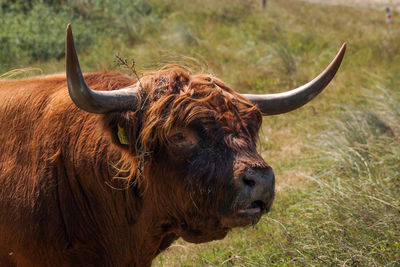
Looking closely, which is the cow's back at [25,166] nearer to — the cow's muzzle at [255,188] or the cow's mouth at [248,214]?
the cow's mouth at [248,214]

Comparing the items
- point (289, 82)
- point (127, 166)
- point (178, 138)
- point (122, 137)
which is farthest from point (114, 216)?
point (289, 82)

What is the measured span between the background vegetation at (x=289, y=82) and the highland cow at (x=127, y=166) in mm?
809

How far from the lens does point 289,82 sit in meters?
11.8

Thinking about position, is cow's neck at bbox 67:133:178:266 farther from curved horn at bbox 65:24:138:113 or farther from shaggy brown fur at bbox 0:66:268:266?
curved horn at bbox 65:24:138:113

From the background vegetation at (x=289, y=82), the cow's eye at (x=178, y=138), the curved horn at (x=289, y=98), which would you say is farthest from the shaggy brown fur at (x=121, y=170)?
the background vegetation at (x=289, y=82)

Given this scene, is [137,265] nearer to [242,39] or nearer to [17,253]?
[17,253]

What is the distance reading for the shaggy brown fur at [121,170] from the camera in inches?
140

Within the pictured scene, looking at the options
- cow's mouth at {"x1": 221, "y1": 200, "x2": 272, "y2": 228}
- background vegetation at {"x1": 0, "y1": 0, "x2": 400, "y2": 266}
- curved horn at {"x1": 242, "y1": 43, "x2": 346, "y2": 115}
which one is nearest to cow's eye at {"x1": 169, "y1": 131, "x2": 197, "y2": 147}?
cow's mouth at {"x1": 221, "y1": 200, "x2": 272, "y2": 228}

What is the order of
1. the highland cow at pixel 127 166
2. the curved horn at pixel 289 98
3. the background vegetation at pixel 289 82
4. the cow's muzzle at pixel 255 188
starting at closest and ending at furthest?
the cow's muzzle at pixel 255 188, the highland cow at pixel 127 166, the curved horn at pixel 289 98, the background vegetation at pixel 289 82

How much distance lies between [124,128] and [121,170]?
0.31m

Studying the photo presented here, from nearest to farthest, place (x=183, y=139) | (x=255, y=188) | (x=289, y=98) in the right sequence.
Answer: (x=255, y=188) → (x=183, y=139) → (x=289, y=98)

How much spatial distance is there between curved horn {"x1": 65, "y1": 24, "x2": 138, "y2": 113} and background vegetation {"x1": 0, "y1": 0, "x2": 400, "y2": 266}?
0.93 metres

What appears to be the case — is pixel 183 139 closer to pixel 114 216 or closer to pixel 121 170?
pixel 121 170

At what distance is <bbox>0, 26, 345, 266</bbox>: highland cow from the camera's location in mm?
3486
